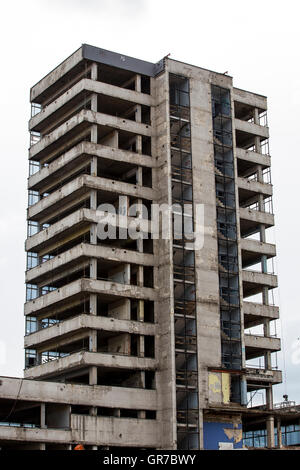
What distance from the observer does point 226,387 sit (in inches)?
2884

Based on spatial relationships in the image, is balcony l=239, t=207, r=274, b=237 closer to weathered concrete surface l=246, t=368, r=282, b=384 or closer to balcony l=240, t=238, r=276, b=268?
balcony l=240, t=238, r=276, b=268

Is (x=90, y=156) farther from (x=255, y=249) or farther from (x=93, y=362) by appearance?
(x=255, y=249)

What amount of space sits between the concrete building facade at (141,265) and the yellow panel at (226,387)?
0.58 feet

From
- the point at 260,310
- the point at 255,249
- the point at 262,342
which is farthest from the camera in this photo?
the point at 255,249

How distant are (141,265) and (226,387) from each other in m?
13.4

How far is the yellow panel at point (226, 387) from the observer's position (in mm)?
72769

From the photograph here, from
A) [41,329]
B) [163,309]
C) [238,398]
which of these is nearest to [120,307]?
[163,309]

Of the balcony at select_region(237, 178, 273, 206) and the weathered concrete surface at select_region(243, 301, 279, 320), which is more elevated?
the balcony at select_region(237, 178, 273, 206)

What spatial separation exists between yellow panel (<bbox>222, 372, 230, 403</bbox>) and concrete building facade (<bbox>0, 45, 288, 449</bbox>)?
6.9 inches

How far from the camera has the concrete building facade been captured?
229 ft

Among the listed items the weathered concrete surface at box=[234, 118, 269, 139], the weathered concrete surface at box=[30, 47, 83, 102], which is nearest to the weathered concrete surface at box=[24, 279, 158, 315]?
the weathered concrete surface at box=[234, 118, 269, 139]

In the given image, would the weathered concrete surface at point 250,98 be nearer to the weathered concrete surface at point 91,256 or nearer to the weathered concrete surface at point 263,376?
the weathered concrete surface at point 91,256

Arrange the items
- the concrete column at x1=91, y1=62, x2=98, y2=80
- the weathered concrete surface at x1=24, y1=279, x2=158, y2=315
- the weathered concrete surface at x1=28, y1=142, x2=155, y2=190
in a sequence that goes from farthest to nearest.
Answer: the concrete column at x1=91, y1=62, x2=98, y2=80 → the weathered concrete surface at x1=28, y1=142, x2=155, y2=190 → the weathered concrete surface at x1=24, y1=279, x2=158, y2=315

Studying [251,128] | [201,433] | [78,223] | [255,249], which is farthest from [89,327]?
[251,128]
